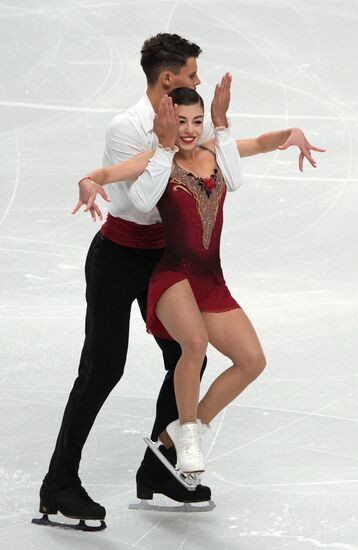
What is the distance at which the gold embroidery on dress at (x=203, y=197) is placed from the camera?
192 inches

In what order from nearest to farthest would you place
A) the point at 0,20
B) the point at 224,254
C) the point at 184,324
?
the point at 184,324
the point at 224,254
the point at 0,20

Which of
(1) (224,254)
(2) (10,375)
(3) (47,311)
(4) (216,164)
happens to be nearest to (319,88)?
(1) (224,254)

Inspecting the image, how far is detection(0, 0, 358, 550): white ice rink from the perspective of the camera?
5277 mm

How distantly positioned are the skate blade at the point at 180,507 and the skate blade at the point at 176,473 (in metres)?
0.14

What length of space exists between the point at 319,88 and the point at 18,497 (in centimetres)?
533

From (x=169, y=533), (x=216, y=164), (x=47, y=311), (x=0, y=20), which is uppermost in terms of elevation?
(x=0, y=20)

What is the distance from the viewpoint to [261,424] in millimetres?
6035

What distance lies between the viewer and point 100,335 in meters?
5.10

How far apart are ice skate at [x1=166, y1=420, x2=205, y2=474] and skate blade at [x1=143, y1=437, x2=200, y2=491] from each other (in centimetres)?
5

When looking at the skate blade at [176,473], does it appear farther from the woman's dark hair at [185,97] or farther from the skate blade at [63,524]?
the woman's dark hair at [185,97]

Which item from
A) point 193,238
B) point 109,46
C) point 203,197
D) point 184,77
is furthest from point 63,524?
point 109,46

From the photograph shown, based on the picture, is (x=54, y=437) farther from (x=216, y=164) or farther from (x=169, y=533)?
(x=216, y=164)

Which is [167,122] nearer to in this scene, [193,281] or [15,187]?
[193,281]

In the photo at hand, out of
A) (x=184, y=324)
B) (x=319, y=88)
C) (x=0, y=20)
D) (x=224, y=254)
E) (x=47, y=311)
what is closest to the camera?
(x=184, y=324)
